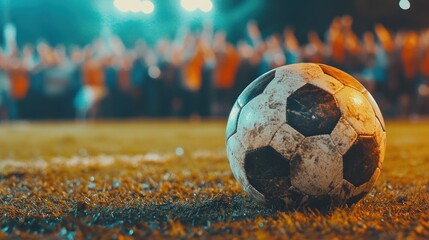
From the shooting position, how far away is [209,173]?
3715mm

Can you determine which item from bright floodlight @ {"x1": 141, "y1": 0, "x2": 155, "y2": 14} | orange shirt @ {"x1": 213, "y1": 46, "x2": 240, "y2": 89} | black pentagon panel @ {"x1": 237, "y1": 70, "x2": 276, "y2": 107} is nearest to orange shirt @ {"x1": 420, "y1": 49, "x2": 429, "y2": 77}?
orange shirt @ {"x1": 213, "y1": 46, "x2": 240, "y2": 89}

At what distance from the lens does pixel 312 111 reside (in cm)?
223

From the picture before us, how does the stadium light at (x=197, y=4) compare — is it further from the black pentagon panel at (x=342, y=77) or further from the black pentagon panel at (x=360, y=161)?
the black pentagon panel at (x=360, y=161)

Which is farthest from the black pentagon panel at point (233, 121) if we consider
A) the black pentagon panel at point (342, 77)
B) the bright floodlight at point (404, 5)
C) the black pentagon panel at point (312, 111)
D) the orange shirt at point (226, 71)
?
the bright floodlight at point (404, 5)

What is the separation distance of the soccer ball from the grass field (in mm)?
112

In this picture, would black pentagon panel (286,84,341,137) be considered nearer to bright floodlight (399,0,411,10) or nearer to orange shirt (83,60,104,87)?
orange shirt (83,60,104,87)

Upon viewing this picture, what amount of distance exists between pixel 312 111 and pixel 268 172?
33 cm

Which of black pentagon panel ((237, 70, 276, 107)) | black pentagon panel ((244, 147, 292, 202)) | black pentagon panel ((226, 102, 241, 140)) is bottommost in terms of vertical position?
black pentagon panel ((244, 147, 292, 202))

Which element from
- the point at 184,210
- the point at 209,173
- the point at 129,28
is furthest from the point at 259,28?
the point at 184,210

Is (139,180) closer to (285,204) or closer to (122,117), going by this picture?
(285,204)

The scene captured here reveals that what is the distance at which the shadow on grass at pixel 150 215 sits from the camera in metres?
2.14

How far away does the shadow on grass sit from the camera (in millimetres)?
2143

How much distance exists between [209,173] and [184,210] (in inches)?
52.3

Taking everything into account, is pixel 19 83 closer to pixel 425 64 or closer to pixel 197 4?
pixel 197 4
